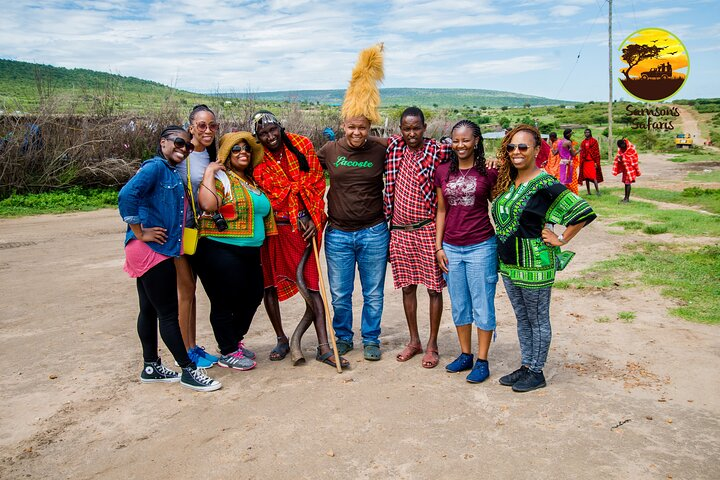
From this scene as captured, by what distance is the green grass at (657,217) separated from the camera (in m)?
10.1

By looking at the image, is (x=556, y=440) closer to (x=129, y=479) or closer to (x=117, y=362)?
(x=129, y=479)

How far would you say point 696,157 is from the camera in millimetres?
28109


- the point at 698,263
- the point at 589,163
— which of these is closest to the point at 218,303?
the point at 698,263

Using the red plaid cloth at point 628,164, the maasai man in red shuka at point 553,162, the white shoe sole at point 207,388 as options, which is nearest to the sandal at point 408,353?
the white shoe sole at point 207,388

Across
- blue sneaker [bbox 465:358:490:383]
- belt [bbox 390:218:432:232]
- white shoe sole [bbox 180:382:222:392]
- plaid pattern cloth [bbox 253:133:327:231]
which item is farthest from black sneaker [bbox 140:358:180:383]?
blue sneaker [bbox 465:358:490:383]

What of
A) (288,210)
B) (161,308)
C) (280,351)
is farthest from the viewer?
(280,351)

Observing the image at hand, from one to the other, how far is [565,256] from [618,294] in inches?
117

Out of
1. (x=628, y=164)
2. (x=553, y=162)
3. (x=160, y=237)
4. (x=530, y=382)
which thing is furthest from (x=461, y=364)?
(x=628, y=164)

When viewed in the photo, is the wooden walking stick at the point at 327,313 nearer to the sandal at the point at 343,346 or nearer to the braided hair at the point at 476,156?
the sandal at the point at 343,346

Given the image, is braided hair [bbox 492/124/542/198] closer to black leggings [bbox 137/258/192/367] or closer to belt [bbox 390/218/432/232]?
belt [bbox 390/218/432/232]

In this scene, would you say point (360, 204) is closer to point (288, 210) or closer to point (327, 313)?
point (288, 210)

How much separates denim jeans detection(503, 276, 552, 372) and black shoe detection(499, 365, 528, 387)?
6 cm

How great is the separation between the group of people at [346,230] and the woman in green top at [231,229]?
1 centimetres

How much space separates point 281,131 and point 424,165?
1124 mm
